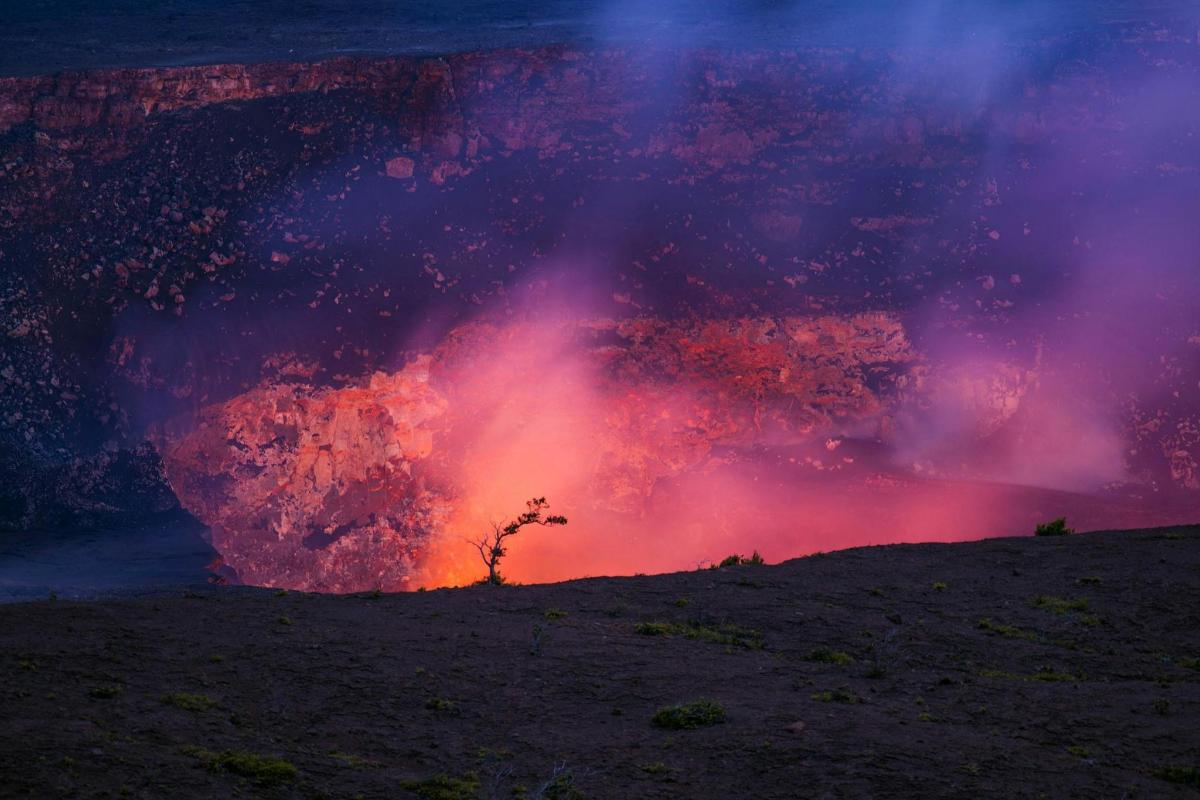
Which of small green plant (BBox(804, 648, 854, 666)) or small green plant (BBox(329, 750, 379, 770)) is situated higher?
small green plant (BBox(804, 648, 854, 666))

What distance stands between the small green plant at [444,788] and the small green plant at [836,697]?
14.3 ft

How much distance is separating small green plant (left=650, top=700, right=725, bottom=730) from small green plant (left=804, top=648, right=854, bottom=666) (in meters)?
2.89

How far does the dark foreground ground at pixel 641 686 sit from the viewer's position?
38.0 ft

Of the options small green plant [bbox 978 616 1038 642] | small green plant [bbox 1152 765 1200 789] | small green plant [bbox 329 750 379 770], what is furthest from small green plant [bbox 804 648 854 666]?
small green plant [bbox 329 750 379 770]

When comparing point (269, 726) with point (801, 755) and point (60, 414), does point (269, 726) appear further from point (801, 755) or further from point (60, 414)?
point (60, 414)

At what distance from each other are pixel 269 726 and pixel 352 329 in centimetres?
1791

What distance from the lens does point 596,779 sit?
11.8 m

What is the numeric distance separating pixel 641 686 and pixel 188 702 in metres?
4.99

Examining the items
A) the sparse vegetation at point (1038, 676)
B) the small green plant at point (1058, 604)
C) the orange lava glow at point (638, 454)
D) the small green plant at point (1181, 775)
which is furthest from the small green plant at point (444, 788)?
the orange lava glow at point (638, 454)

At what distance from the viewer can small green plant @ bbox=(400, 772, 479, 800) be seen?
444 inches

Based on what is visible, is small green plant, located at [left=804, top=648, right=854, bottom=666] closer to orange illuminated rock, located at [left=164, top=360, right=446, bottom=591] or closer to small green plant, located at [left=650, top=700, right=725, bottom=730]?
small green plant, located at [left=650, top=700, right=725, bottom=730]

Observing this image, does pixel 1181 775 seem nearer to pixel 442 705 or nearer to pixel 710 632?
pixel 710 632

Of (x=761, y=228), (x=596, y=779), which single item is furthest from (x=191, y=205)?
(x=596, y=779)

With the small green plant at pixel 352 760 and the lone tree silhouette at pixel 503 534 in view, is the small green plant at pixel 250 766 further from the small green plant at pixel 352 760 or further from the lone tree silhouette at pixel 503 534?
the lone tree silhouette at pixel 503 534
